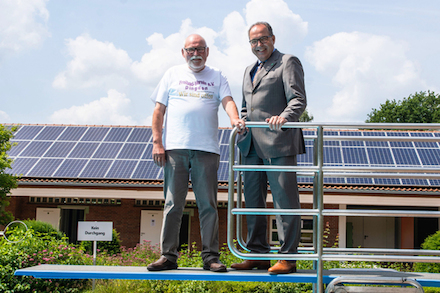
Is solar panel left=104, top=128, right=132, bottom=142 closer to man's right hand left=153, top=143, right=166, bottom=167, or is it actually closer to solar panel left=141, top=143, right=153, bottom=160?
solar panel left=141, top=143, right=153, bottom=160

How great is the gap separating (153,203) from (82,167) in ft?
10.1

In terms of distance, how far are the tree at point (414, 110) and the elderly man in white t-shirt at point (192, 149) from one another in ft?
165

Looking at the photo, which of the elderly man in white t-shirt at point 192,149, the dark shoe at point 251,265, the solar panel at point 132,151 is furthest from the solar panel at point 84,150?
the dark shoe at point 251,265

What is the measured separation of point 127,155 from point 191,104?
12.6 m

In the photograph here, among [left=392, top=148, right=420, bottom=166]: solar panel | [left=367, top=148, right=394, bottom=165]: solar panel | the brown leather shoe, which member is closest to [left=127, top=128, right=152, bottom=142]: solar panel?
[left=367, top=148, right=394, bottom=165]: solar panel

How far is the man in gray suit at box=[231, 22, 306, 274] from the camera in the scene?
379 cm

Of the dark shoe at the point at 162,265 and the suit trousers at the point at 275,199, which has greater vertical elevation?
the suit trousers at the point at 275,199

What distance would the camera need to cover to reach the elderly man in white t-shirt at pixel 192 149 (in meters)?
3.91

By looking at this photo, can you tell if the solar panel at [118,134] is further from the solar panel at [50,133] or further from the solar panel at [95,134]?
the solar panel at [50,133]

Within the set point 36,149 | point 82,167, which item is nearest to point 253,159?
point 82,167

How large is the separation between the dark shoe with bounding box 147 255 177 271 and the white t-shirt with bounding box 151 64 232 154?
0.99 metres

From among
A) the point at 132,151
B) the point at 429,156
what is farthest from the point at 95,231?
the point at 429,156

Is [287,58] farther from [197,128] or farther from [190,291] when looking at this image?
[190,291]

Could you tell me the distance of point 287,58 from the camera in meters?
4.01
